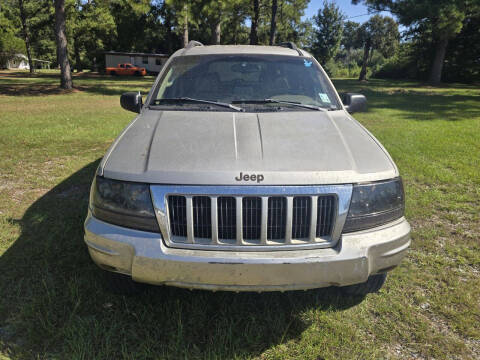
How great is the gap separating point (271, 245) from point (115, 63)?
149 feet

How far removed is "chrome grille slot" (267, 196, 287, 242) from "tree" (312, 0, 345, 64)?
56670mm

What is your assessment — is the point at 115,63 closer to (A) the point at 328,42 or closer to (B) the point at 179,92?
(A) the point at 328,42

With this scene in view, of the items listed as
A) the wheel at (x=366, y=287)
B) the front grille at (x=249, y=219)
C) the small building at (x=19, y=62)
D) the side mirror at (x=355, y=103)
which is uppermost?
the small building at (x=19, y=62)

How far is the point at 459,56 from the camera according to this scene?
30094 mm

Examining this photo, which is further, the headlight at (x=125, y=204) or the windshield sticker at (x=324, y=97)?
the windshield sticker at (x=324, y=97)

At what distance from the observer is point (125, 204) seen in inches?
82.4

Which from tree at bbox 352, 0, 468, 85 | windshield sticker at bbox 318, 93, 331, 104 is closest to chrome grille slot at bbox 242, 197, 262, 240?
windshield sticker at bbox 318, 93, 331, 104

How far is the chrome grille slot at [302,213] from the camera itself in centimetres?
204

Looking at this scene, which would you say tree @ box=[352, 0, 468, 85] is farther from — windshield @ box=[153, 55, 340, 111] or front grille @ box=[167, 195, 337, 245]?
front grille @ box=[167, 195, 337, 245]

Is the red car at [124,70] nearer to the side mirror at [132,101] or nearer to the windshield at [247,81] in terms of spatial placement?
the windshield at [247,81]

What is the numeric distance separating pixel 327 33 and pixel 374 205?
59.5m

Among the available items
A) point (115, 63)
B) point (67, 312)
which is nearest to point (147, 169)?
point (67, 312)

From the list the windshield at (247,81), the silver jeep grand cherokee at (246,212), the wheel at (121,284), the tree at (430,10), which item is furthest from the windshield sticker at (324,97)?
the tree at (430,10)

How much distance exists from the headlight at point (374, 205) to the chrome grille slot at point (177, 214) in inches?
37.4
